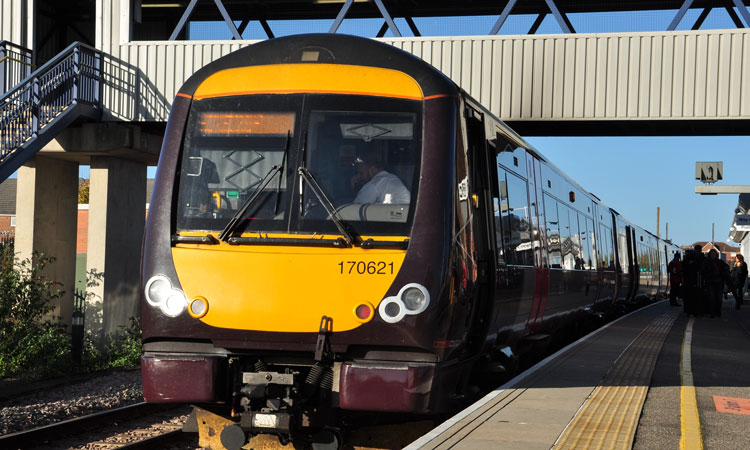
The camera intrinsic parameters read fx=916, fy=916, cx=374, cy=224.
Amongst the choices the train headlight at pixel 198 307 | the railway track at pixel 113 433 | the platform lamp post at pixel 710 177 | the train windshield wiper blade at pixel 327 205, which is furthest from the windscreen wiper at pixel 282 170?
the platform lamp post at pixel 710 177

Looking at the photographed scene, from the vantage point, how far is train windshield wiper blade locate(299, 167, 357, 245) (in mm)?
6070

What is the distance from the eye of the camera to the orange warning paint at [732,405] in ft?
22.4

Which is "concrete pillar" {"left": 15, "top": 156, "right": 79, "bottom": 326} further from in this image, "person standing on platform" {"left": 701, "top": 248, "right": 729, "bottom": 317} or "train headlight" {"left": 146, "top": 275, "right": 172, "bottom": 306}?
"train headlight" {"left": 146, "top": 275, "right": 172, "bottom": 306}

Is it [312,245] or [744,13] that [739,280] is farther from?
[312,245]

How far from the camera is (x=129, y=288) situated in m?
19.6

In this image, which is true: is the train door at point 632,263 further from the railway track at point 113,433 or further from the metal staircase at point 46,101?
the railway track at point 113,433

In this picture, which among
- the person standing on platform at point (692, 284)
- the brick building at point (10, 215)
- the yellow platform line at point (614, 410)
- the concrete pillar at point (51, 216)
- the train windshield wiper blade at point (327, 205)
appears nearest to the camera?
the yellow platform line at point (614, 410)

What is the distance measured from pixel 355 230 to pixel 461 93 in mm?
1414

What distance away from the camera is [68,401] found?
1120 centimetres

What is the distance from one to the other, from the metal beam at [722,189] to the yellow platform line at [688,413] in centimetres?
2080

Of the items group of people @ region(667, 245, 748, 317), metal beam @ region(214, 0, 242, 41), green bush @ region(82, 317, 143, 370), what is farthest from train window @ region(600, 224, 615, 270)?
green bush @ region(82, 317, 143, 370)

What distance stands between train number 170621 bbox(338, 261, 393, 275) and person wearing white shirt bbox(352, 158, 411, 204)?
47 cm

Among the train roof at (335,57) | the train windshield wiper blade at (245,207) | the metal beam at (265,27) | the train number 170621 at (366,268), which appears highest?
the metal beam at (265,27)

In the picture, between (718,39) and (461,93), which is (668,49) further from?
(461,93)
